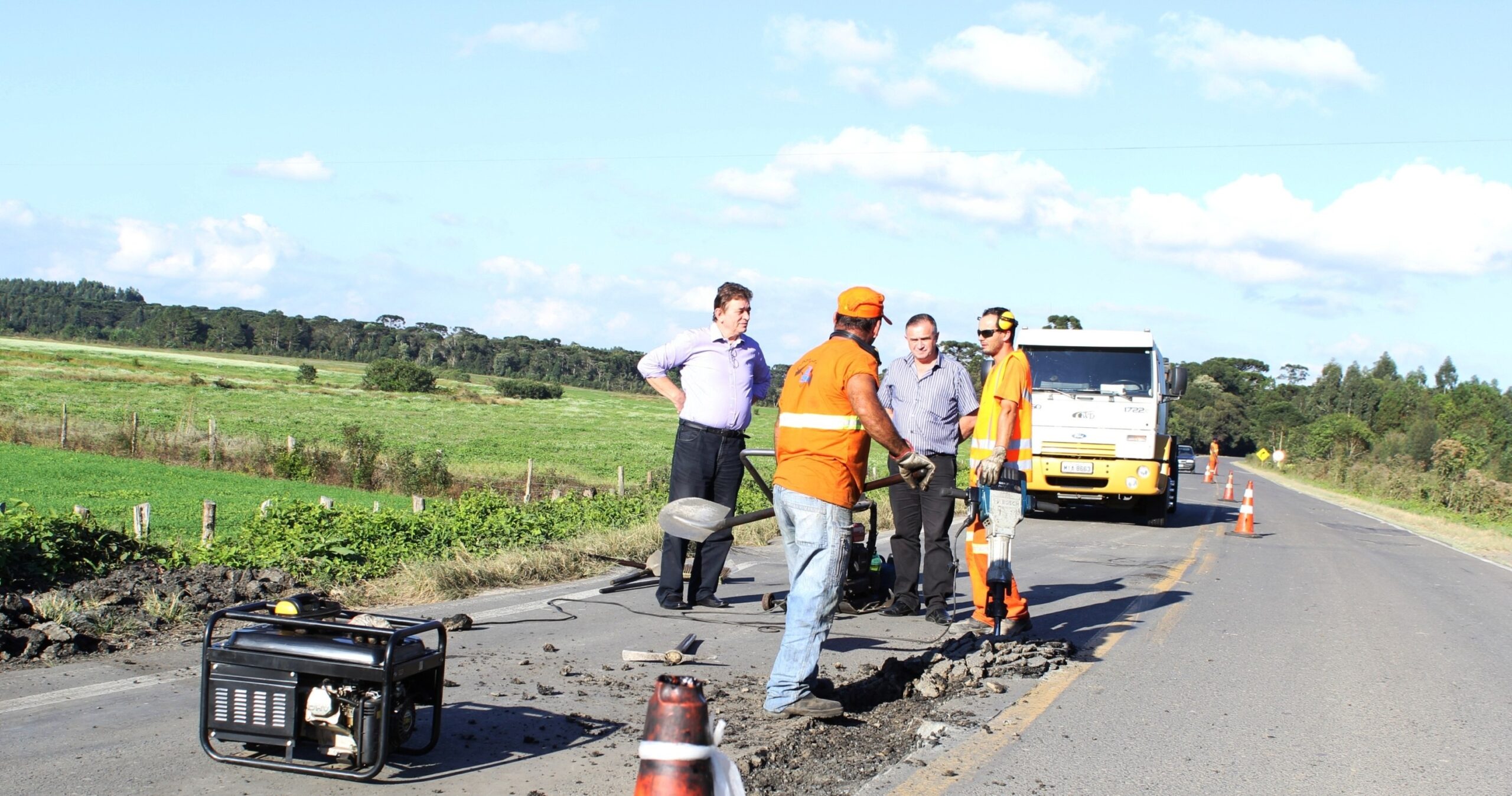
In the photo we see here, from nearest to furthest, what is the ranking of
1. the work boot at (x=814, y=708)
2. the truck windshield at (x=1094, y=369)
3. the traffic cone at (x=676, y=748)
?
the traffic cone at (x=676, y=748) < the work boot at (x=814, y=708) < the truck windshield at (x=1094, y=369)

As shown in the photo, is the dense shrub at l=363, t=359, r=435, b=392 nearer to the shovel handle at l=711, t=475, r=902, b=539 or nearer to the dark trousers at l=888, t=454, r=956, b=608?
the dark trousers at l=888, t=454, r=956, b=608

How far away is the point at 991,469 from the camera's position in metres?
6.90

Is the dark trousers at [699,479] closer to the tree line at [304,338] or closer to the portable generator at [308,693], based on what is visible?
the portable generator at [308,693]

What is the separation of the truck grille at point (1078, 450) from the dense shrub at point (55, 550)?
13868 millimetres

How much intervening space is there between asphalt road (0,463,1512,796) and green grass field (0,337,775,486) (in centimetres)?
2383

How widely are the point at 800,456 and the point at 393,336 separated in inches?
5667

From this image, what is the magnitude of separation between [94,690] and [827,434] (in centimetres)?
352

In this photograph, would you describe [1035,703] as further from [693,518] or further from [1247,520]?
[1247,520]

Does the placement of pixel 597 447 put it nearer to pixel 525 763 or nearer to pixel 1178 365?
pixel 1178 365

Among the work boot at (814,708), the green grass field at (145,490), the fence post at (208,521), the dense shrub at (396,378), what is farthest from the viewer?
the dense shrub at (396,378)

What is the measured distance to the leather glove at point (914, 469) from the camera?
17.0ft

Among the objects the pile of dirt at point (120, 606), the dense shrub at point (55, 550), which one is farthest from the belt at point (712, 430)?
the dense shrub at point (55, 550)

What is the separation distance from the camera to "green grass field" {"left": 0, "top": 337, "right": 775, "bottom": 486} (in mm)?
41875

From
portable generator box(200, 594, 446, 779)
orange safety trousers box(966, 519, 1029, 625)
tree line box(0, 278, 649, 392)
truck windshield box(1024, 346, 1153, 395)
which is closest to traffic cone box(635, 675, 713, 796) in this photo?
portable generator box(200, 594, 446, 779)
